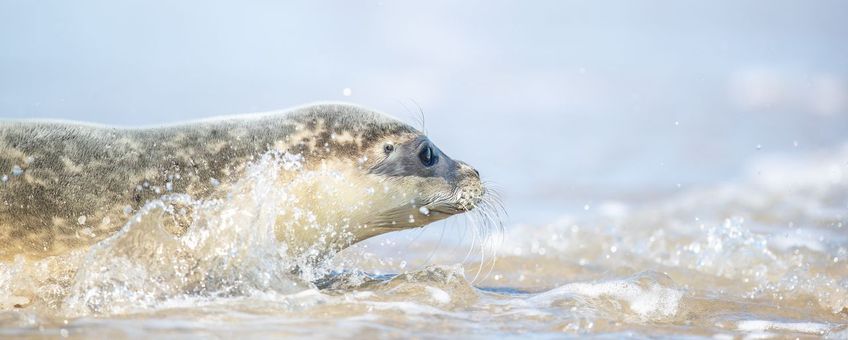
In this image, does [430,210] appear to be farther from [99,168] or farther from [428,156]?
Result: [99,168]

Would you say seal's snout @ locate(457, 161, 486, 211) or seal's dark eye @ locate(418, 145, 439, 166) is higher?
seal's dark eye @ locate(418, 145, 439, 166)

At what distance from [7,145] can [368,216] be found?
71.0 inches

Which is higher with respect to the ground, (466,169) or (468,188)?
(466,169)

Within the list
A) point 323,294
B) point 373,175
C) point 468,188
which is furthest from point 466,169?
point 323,294

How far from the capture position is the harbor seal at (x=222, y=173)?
5105mm

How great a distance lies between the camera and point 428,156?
19.3 ft

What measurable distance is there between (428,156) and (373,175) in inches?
15.7

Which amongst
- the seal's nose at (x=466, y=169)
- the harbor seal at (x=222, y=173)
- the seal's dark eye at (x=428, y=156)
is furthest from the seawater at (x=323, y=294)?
the seal's dark eye at (x=428, y=156)

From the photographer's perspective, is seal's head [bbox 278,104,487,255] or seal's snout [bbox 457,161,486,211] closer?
seal's head [bbox 278,104,487,255]

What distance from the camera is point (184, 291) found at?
4.88 meters

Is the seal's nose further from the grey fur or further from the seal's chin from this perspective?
the grey fur

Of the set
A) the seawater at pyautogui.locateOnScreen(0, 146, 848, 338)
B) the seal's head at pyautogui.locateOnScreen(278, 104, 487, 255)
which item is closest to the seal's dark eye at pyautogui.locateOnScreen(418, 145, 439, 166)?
the seal's head at pyautogui.locateOnScreen(278, 104, 487, 255)

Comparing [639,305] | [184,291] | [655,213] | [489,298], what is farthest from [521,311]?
[655,213]

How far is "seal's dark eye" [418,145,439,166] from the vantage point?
584 centimetres
